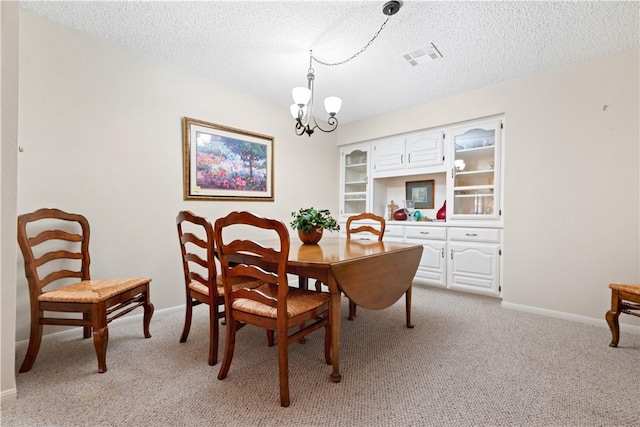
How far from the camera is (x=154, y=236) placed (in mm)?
2531

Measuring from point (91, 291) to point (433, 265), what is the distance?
127 inches

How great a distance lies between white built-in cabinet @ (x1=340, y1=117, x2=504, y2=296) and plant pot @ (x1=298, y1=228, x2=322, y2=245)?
181 centimetres

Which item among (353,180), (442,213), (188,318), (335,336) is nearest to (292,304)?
(335,336)

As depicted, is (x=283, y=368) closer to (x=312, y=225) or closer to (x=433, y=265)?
(x=312, y=225)

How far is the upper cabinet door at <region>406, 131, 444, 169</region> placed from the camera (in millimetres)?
3471

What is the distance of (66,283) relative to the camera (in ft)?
6.95

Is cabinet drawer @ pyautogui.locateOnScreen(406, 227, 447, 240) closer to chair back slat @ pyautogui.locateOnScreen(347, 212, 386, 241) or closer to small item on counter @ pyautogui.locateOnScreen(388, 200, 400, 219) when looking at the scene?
small item on counter @ pyautogui.locateOnScreen(388, 200, 400, 219)

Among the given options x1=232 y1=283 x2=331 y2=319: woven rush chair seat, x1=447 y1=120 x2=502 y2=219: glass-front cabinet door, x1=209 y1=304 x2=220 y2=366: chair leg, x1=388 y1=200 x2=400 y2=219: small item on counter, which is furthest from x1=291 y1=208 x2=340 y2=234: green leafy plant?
x1=388 y1=200 x2=400 y2=219: small item on counter

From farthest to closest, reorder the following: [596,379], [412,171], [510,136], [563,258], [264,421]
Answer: [412,171] < [510,136] < [563,258] < [596,379] < [264,421]

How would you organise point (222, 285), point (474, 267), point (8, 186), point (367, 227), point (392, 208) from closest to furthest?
point (8, 186) → point (222, 285) → point (367, 227) → point (474, 267) → point (392, 208)

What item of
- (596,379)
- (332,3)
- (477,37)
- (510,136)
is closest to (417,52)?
(477,37)

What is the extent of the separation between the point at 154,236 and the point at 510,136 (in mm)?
3525

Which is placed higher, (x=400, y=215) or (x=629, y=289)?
(x=400, y=215)

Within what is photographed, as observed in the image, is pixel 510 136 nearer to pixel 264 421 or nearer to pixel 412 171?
pixel 412 171
